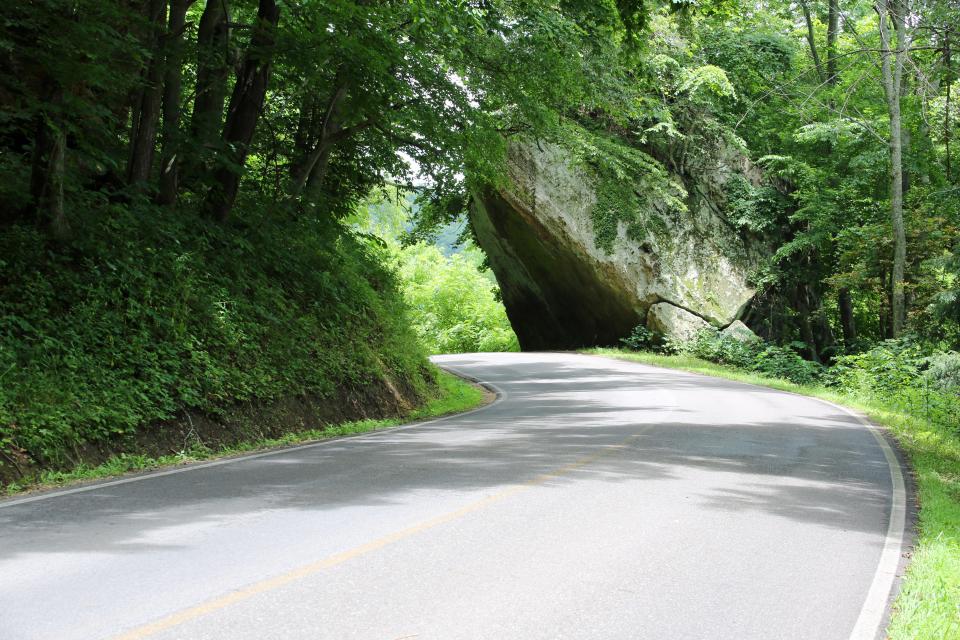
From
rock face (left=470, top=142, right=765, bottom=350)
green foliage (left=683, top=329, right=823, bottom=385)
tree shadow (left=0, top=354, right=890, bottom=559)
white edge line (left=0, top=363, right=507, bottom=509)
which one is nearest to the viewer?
tree shadow (left=0, top=354, right=890, bottom=559)

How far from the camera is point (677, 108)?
32.6 meters

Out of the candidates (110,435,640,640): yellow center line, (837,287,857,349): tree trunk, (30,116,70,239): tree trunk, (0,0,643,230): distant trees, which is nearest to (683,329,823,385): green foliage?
(837,287,857,349): tree trunk

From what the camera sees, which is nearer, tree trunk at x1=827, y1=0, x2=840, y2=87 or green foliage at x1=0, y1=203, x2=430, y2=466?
green foliage at x1=0, y1=203, x2=430, y2=466

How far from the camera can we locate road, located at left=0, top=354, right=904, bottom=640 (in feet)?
13.8

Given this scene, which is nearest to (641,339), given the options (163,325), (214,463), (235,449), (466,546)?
(163,325)

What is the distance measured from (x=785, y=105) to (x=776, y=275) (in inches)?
266

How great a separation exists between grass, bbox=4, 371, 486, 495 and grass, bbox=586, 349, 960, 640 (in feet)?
22.4

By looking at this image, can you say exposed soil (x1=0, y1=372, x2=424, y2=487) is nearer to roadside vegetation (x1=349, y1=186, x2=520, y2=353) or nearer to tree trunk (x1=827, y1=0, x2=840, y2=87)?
tree trunk (x1=827, y1=0, x2=840, y2=87)

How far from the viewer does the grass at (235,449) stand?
7.86 metres

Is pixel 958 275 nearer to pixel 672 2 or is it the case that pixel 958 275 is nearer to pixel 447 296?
pixel 672 2

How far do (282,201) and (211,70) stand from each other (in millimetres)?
2887

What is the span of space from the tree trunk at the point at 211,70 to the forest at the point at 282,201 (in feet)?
0.18

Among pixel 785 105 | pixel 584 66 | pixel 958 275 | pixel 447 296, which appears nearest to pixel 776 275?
pixel 785 105

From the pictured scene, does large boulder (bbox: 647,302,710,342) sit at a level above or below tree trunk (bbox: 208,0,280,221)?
below
